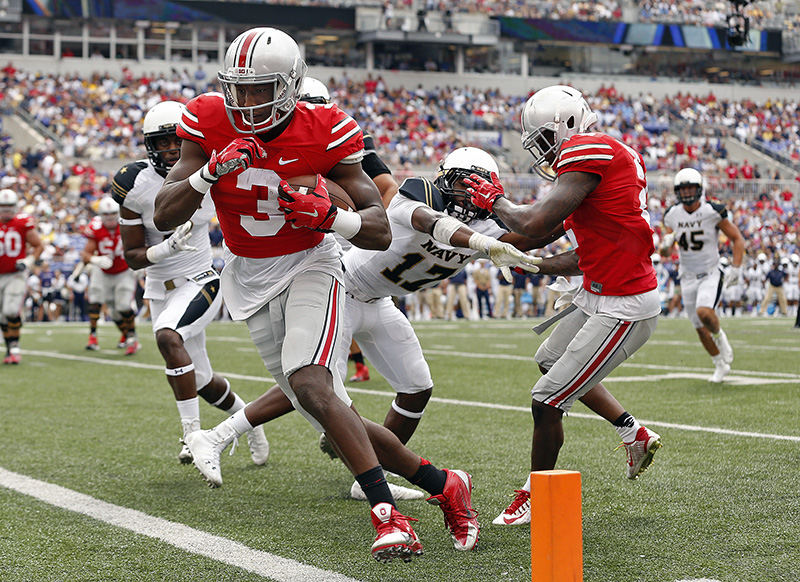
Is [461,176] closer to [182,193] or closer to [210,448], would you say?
[182,193]

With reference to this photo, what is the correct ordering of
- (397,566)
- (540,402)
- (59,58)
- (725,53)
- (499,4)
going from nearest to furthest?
(397,566) < (540,402) < (59,58) < (499,4) < (725,53)

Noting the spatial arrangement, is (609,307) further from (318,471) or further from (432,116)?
(432,116)

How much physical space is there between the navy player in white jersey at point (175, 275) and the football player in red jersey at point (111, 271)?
6972 millimetres

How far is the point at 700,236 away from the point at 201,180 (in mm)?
6999

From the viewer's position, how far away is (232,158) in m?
3.58

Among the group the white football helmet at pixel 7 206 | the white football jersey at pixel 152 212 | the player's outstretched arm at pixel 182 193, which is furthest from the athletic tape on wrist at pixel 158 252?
the white football helmet at pixel 7 206

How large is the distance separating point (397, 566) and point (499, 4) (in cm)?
4108

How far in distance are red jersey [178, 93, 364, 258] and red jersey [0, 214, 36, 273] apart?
338 inches

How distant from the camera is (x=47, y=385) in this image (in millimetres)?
9711

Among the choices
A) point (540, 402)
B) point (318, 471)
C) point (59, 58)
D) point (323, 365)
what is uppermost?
point (59, 58)

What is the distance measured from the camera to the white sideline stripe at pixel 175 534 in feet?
11.7

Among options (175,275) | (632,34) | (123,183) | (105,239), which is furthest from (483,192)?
(632,34)

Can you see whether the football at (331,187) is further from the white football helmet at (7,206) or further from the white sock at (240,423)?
the white football helmet at (7,206)

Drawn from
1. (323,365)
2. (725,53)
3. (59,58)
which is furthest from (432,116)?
(323,365)
